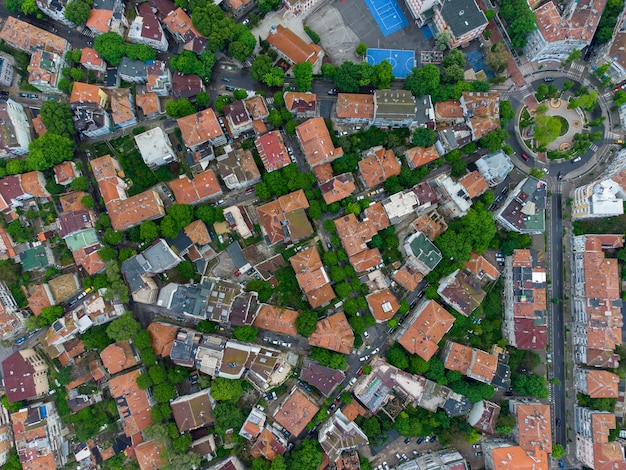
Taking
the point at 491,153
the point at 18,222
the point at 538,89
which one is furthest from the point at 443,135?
the point at 18,222

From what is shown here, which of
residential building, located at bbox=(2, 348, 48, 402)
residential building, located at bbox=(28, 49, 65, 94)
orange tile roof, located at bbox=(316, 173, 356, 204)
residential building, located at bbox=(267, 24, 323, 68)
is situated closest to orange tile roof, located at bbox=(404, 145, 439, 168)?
orange tile roof, located at bbox=(316, 173, 356, 204)

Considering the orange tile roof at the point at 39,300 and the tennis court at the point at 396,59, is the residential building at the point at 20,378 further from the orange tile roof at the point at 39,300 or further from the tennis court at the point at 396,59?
the tennis court at the point at 396,59

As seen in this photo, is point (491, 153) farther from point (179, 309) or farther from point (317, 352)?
point (179, 309)

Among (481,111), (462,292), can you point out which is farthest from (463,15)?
(462,292)

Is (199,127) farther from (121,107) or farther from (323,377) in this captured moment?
(323,377)

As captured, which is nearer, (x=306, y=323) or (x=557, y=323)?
(x=306, y=323)

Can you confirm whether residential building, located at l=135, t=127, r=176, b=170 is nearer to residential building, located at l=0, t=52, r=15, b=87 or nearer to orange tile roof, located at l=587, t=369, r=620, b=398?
residential building, located at l=0, t=52, r=15, b=87

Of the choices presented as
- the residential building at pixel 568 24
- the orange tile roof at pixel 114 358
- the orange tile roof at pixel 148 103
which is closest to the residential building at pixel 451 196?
the residential building at pixel 568 24
